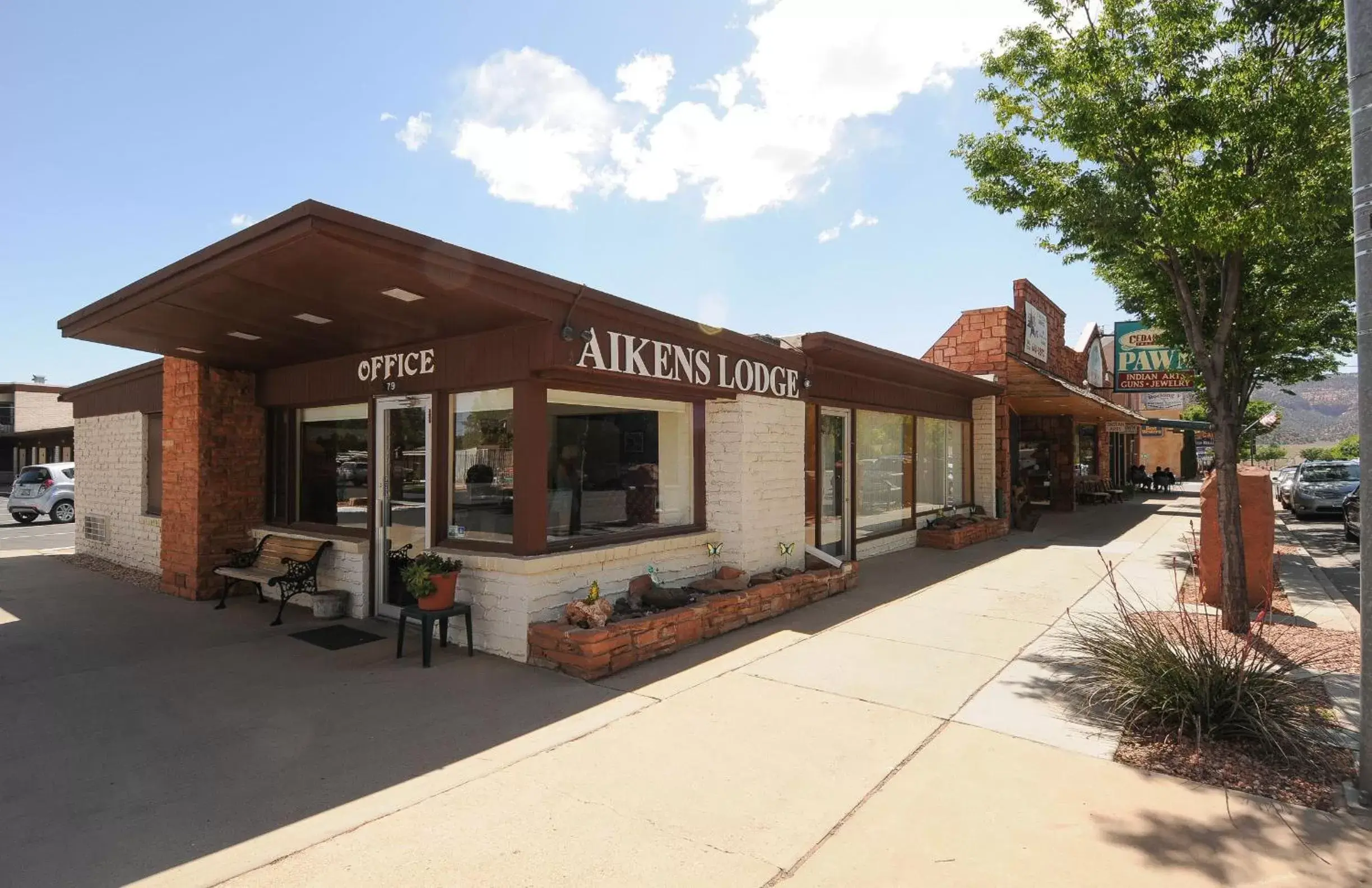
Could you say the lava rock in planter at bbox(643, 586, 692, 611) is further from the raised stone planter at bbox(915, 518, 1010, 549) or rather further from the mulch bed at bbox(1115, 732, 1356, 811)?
the raised stone planter at bbox(915, 518, 1010, 549)

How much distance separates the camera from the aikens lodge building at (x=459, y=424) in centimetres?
520

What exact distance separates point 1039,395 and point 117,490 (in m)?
17.3

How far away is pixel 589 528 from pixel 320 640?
2683 mm

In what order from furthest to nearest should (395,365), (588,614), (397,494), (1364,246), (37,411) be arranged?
(37,411), (397,494), (395,365), (588,614), (1364,246)

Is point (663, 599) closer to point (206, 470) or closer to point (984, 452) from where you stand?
point (206, 470)

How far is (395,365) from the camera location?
711 cm

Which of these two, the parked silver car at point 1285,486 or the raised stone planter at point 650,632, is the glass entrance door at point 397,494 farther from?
the parked silver car at point 1285,486

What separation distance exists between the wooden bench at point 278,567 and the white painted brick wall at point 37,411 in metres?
30.8

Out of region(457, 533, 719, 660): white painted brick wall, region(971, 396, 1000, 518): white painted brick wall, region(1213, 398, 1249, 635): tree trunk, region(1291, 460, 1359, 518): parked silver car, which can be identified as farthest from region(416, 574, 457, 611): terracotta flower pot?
region(1291, 460, 1359, 518): parked silver car

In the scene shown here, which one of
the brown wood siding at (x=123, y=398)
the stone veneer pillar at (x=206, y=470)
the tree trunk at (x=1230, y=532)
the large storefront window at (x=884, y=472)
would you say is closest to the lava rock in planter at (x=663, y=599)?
the tree trunk at (x=1230, y=532)

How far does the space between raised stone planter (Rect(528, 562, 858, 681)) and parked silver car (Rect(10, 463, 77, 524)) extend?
2083 cm

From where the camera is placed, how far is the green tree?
17.4 feet

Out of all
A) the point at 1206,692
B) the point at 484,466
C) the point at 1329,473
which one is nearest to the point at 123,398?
the point at 484,466

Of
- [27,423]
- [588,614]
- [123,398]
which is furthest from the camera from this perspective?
[27,423]
